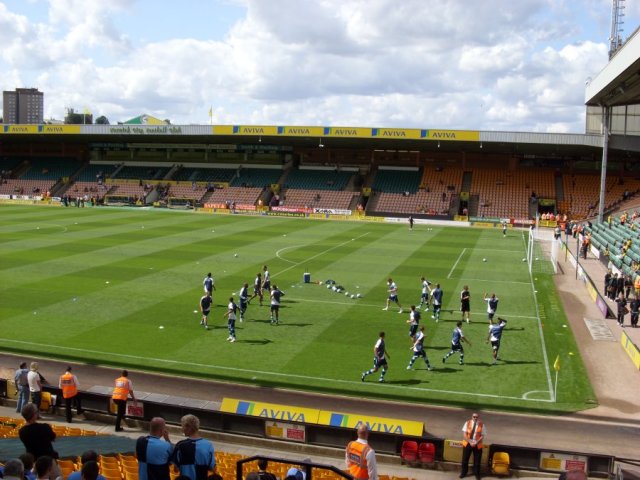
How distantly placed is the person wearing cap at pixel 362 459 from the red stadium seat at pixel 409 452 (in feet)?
17.2

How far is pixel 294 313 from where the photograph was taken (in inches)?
1021

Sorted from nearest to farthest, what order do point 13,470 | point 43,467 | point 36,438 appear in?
point 13,470 → point 43,467 → point 36,438

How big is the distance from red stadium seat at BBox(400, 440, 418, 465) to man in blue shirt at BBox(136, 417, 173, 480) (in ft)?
23.7

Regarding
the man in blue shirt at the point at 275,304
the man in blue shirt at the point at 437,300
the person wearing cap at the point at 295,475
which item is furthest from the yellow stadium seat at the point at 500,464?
the man in blue shirt at the point at 275,304

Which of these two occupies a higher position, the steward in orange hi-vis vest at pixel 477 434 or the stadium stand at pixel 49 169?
the stadium stand at pixel 49 169

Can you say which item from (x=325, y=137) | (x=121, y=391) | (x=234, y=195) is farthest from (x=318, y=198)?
(x=121, y=391)

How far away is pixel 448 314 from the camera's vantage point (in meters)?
26.4

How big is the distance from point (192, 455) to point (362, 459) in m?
2.45

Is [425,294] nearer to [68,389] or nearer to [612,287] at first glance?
[612,287]

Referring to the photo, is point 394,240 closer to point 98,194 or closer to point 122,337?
point 122,337

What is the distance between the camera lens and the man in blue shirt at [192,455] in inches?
292

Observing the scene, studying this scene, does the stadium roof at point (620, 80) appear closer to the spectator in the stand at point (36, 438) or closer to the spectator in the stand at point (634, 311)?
the spectator in the stand at point (634, 311)

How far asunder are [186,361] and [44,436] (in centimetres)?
1194

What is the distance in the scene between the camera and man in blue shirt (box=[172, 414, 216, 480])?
24.3ft
